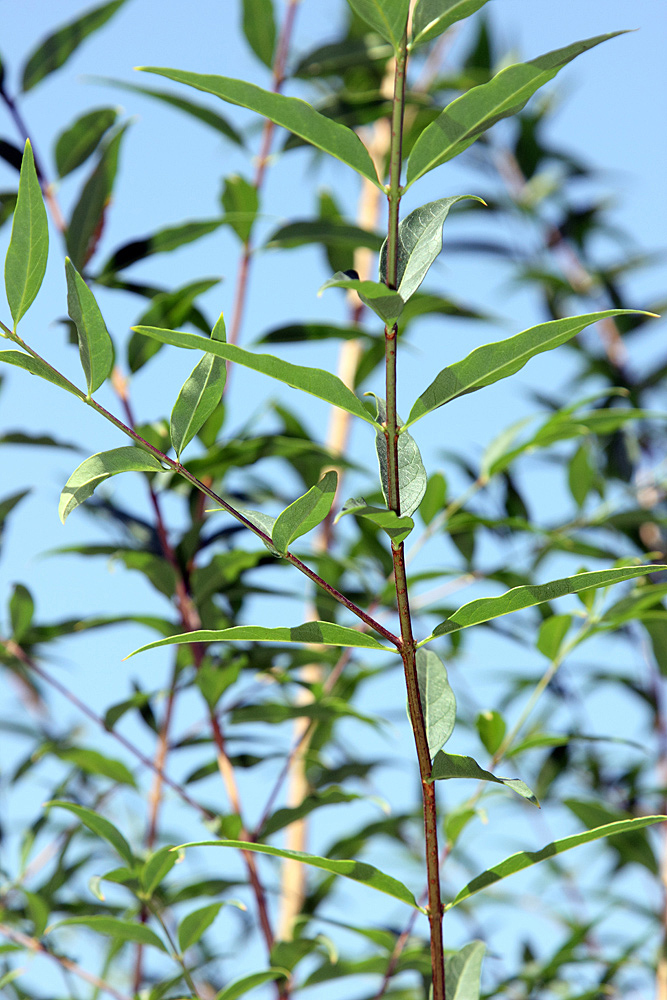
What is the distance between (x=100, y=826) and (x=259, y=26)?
0.61 m

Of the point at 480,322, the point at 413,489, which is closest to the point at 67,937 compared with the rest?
the point at 480,322

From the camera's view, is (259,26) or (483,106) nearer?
(483,106)

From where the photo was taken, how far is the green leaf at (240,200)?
0.61 meters

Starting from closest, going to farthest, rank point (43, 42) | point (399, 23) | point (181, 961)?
point (399, 23) → point (181, 961) → point (43, 42)

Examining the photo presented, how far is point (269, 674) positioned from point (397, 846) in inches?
17.3

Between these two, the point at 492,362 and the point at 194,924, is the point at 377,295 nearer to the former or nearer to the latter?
the point at 492,362

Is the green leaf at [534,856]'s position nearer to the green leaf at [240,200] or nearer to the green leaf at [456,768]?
the green leaf at [456,768]

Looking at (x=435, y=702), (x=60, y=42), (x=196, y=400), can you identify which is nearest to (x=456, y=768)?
(x=435, y=702)

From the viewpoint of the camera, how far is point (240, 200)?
62 cm

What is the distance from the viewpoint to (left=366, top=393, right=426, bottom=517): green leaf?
0.81 feet

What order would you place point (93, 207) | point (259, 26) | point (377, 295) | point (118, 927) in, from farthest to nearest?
point (259, 26)
point (93, 207)
point (118, 927)
point (377, 295)

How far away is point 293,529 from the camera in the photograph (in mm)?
252

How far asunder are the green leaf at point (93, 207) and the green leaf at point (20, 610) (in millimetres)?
243

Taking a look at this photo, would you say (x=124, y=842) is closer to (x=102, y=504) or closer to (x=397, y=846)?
(x=102, y=504)
